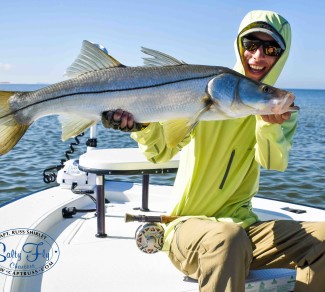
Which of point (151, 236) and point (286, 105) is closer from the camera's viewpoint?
point (286, 105)

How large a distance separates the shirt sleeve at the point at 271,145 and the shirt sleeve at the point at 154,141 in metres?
0.51

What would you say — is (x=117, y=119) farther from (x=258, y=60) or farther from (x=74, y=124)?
(x=258, y=60)

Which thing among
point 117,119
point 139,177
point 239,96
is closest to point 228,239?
point 239,96

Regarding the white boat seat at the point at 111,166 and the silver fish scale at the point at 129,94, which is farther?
the white boat seat at the point at 111,166

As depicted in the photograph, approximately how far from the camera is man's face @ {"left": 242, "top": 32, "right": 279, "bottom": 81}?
10.4 feet

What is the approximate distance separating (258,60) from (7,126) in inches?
70.4

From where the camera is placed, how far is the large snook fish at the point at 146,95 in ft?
8.66

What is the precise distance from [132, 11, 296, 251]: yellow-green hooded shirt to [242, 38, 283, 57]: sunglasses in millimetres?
90

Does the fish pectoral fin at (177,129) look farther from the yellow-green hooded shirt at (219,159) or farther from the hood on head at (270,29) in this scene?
the hood on head at (270,29)

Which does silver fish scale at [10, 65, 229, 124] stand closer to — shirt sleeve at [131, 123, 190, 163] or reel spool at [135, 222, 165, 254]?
shirt sleeve at [131, 123, 190, 163]

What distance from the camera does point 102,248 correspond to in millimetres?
4020

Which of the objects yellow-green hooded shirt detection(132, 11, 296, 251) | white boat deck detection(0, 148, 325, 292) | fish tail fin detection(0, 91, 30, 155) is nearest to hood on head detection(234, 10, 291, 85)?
yellow-green hooded shirt detection(132, 11, 296, 251)

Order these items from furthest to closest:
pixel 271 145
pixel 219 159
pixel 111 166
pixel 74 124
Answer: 1. pixel 111 166
2. pixel 219 159
3. pixel 271 145
4. pixel 74 124

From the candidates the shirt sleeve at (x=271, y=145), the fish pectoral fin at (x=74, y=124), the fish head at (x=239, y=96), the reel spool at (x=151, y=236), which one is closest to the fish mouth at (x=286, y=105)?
the fish head at (x=239, y=96)
